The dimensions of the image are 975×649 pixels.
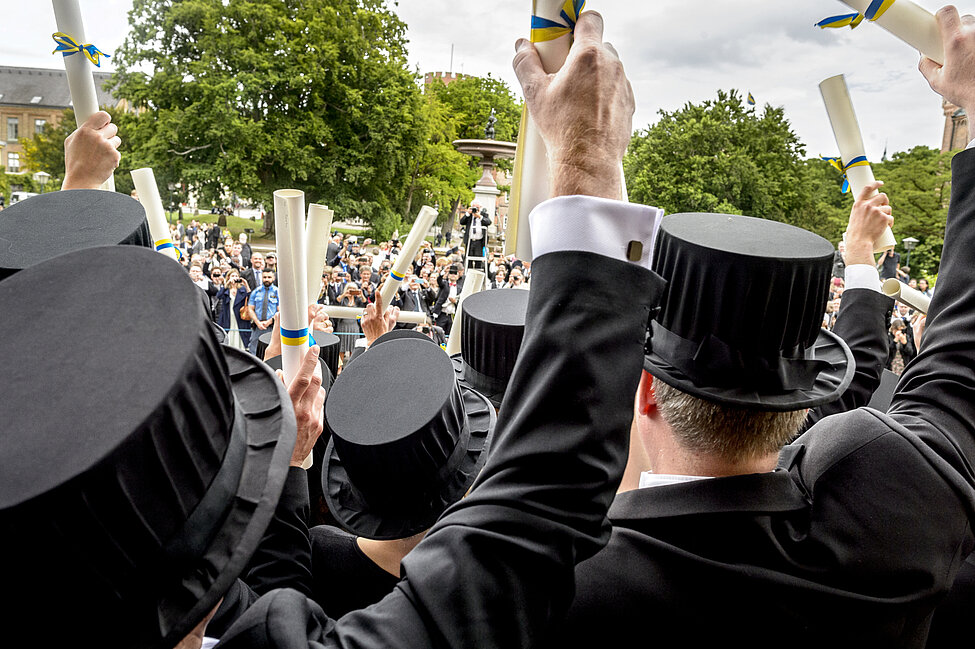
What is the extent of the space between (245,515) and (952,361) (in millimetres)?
1544

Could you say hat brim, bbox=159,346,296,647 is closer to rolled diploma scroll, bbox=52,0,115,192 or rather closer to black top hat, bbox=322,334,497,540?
black top hat, bbox=322,334,497,540

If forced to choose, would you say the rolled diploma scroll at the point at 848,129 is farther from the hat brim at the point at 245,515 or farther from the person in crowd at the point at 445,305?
the person in crowd at the point at 445,305

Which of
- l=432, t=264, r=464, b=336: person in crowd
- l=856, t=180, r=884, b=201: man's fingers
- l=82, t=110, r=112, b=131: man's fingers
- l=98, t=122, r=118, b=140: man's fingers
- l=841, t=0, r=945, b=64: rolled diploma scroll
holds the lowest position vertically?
l=432, t=264, r=464, b=336: person in crowd

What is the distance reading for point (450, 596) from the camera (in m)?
0.93

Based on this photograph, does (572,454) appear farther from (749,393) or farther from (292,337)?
(292,337)

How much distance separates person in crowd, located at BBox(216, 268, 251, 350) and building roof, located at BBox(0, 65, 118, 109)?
73.1 m

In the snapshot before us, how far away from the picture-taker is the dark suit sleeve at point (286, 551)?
1.71m

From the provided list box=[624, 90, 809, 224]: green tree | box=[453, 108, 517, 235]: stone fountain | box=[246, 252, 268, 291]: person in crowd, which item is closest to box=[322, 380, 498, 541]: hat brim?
box=[246, 252, 268, 291]: person in crowd

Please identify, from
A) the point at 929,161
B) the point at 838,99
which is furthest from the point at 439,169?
the point at 838,99

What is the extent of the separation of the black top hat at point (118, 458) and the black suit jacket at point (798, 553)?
605 mm

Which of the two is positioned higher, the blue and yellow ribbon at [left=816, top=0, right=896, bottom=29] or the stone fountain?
the blue and yellow ribbon at [left=816, top=0, right=896, bottom=29]

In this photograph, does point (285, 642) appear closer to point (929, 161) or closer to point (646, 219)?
point (646, 219)

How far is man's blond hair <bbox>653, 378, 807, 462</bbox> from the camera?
131 cm

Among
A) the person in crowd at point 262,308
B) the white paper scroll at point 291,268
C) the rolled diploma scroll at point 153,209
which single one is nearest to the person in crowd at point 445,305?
the person in crowd at point 262,308
